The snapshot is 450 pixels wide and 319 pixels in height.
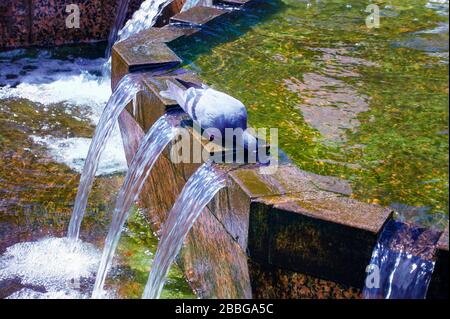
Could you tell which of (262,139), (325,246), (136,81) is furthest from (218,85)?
(325,246)

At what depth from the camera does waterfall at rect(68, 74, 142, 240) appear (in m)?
5.23

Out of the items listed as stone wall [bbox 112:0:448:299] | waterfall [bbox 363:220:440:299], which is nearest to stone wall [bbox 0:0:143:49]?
stone wall [bbox 112:0:448:299]

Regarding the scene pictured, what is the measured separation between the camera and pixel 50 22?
27.2ft

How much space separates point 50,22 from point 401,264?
6.10 meters

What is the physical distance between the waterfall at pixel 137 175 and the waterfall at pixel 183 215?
42 cm

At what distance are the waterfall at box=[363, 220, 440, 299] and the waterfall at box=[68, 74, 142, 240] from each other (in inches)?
95.6

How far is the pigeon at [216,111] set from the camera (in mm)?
4004

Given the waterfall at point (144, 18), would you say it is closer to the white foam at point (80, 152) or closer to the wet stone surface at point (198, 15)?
the wet stone surface at point (198, 15)

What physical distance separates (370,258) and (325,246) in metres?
0.21

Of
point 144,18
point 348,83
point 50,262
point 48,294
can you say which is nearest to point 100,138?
point 50,262

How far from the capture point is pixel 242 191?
3613mm

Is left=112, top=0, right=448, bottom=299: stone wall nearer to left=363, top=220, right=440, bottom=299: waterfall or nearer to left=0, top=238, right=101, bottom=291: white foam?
left=363, top=220, right=440, bottom=299: waterfall

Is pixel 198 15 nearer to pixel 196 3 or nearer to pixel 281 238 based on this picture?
pixel 196 3
